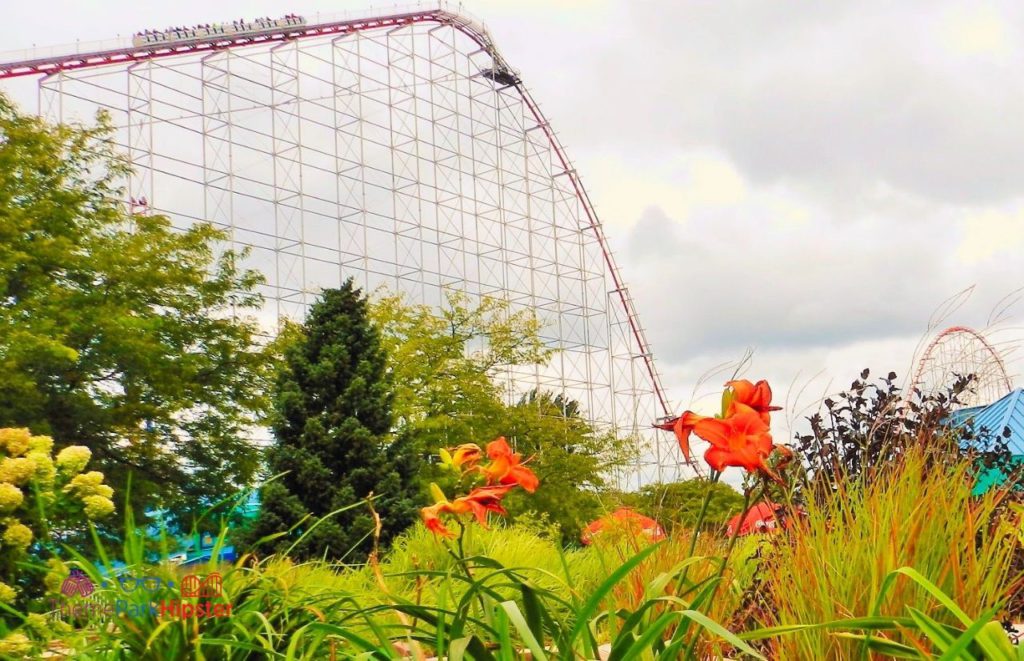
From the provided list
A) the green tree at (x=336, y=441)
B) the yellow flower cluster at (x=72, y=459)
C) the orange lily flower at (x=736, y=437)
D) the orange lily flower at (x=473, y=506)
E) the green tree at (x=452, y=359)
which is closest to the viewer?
the orange lily flower at (x=736, y=437)

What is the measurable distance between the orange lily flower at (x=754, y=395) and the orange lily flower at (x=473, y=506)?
0.45 metres

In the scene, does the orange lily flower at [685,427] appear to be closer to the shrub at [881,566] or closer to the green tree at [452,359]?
the shrub at [881,566]

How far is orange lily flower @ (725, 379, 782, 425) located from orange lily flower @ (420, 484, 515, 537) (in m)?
0.45

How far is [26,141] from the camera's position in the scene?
12047 millimetres

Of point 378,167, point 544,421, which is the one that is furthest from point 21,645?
point 378,167

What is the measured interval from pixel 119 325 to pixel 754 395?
35.2 ft

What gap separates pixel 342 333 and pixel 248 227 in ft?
30.4

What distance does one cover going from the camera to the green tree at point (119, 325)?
446 inches

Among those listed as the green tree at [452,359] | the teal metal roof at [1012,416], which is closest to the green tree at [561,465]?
the green tree at [452,359]

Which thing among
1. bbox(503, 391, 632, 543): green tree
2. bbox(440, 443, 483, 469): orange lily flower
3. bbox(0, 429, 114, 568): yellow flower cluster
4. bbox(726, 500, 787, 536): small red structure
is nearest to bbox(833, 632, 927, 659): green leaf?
bbox(726, 500, 787, 536): small red structure

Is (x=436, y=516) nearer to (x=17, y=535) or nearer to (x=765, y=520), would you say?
(x=17, y=535)

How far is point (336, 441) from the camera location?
9.89 meters

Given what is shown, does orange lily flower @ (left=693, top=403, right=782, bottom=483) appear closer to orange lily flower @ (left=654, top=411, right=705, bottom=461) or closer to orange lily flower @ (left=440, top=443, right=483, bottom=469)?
orange lily flower @ (left=654, top=411, right=705, bottom=461)

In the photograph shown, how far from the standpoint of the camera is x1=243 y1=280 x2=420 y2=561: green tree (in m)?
9.21
